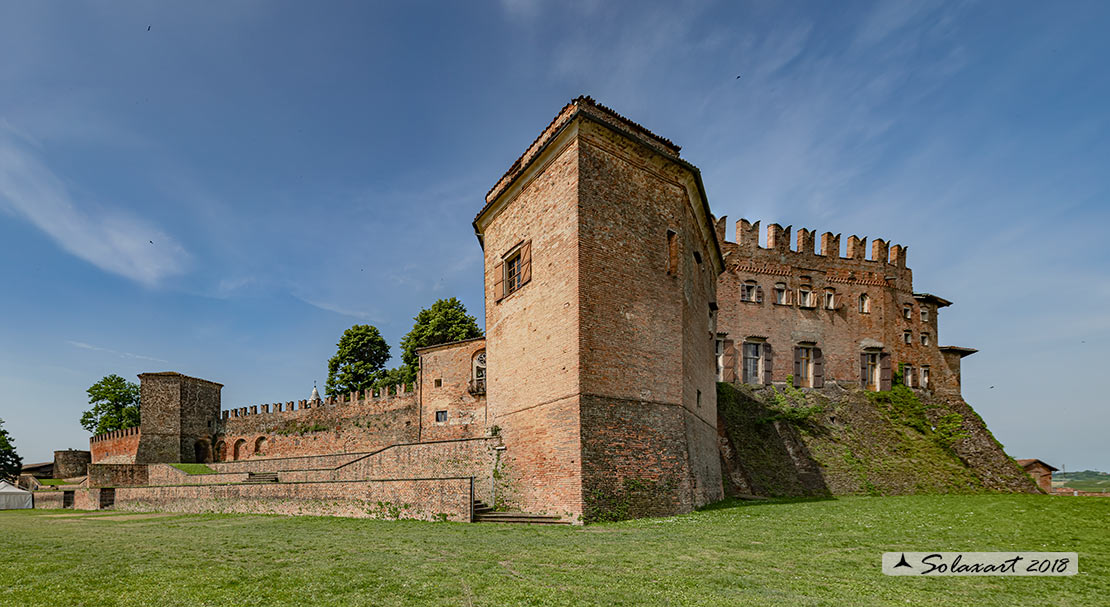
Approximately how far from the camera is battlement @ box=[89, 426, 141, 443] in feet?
127

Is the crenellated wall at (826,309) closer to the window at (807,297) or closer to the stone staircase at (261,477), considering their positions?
the window at (807,297)

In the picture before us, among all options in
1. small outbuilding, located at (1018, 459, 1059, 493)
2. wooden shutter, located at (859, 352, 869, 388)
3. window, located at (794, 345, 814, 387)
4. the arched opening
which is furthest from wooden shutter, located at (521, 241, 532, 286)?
small outbuilding, located at (1018, 459, 1059, 493)

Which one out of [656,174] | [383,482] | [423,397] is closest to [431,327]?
[423,397]

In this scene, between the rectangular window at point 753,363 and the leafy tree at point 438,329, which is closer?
the rectangular window at point 753,363

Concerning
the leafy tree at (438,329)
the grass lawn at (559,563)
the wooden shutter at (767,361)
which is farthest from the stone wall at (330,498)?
the wooden shutter at (767,361)

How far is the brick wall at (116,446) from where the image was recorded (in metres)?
38.4

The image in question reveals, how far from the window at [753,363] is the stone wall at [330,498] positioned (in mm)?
19540

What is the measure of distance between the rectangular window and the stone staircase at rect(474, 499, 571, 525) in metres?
18.8

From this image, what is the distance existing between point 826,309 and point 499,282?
22051 millimetres

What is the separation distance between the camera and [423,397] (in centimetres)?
2698

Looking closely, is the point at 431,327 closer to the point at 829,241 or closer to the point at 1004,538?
the point at 829,241

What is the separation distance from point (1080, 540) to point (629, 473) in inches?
286

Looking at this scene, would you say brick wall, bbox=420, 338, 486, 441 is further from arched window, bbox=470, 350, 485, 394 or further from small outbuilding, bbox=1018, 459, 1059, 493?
small outbuilding, bbox=1018, 459, 1059, 493

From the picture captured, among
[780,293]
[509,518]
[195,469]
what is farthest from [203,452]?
[780,293]
